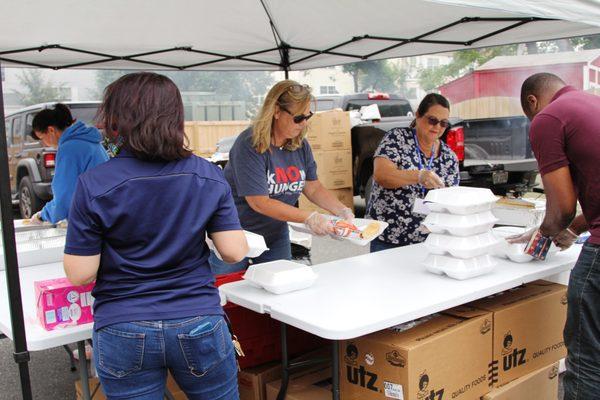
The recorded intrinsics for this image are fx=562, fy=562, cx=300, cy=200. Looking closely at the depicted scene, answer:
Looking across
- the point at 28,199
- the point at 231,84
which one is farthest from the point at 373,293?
the point at 231,84

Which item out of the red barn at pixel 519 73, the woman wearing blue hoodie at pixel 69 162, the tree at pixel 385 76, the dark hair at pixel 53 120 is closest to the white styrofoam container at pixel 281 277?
the woman wearing blue hoodie at pixel 69 162

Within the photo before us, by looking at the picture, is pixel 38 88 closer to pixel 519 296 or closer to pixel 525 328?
pixel 519 296

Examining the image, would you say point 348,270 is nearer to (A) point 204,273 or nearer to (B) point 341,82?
(A) point 204,273

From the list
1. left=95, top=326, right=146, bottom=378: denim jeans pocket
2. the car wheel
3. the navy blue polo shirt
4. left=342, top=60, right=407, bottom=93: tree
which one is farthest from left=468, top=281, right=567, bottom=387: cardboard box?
left=342, top=60, right=407, bottom=93: tree

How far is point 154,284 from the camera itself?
1596 mm

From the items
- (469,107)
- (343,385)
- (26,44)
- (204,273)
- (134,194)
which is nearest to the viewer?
(134,194)

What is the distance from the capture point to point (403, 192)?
10.9ft

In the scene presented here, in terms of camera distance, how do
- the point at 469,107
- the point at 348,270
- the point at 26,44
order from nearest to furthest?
the point at 348,270 < the point at 26,44 < the point at 469,107

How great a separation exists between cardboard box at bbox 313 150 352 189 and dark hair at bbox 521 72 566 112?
551cm

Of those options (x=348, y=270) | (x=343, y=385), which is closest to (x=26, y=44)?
(x=348, y=270)

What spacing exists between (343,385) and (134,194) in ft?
4.28

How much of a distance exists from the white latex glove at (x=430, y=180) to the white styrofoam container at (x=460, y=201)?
478 mm

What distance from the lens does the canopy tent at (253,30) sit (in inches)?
124

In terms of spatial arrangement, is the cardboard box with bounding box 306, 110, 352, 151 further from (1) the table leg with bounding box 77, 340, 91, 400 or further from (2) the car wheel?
(1) the table leg with bounding box 77, 340, 91, 400
